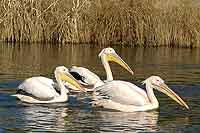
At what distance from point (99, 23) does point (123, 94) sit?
66.2ft

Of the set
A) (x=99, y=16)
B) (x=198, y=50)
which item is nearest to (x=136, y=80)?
(x=198, y=50)

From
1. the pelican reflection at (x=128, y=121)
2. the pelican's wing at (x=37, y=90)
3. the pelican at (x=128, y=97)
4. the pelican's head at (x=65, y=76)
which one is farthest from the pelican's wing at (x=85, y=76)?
the pelican reflection at (x=128, y=121)

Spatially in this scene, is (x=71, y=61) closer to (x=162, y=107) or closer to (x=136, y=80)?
(x=136, y=80)

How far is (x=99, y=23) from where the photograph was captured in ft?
107

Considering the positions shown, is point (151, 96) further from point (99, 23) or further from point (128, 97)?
point (99, 23)

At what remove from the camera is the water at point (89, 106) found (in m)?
10.8

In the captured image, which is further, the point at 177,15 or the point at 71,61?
the point at 177,15

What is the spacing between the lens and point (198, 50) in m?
30.2

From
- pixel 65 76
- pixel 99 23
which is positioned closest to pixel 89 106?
pixel 65 76

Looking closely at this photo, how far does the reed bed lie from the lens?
31281 mm

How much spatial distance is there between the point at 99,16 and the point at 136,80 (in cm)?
1592

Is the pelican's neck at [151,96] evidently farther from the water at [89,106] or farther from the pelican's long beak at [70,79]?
the pelican's long beak at [70,79]

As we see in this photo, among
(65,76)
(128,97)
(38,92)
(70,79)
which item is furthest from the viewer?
(70,79)

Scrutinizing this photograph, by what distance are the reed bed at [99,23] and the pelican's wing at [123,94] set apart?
1837 cm
